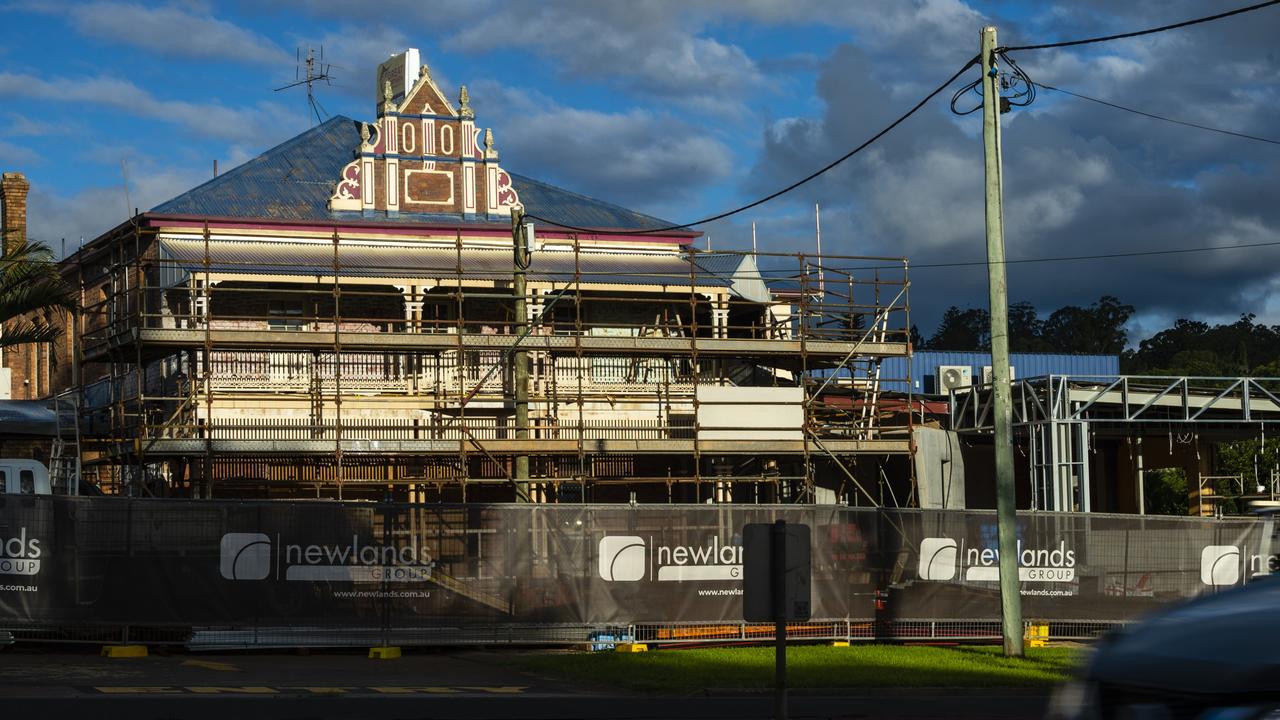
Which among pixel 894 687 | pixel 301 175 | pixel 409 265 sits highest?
pixel 301 175

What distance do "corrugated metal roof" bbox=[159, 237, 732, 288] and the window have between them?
1.21m

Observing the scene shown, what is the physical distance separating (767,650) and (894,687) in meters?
3.73

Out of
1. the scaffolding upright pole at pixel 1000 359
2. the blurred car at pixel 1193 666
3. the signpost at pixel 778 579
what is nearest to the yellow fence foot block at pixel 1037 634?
the scaffolding upright pole at pixel 1000 359

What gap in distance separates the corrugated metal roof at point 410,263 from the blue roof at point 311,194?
154 centimetres

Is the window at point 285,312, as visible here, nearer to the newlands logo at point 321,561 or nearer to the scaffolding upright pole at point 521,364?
the scaffolding upright pole at point 521,364

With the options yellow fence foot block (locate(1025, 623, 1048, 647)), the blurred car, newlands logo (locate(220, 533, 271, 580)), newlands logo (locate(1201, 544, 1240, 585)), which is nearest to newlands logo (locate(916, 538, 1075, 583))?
yellow fence foot block (locate(1025, 623, 1048, 647))

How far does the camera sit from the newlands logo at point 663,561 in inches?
913

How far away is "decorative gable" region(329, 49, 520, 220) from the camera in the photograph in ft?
124

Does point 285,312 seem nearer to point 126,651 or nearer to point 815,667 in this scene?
point 126,651

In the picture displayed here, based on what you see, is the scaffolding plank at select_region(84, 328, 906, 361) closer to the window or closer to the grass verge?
the window

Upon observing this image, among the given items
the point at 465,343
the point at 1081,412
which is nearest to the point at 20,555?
the point at 465,343

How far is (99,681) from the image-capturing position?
18906 millimetres

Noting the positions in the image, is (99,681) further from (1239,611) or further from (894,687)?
(1239,611)

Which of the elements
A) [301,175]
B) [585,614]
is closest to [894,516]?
[585,614]
